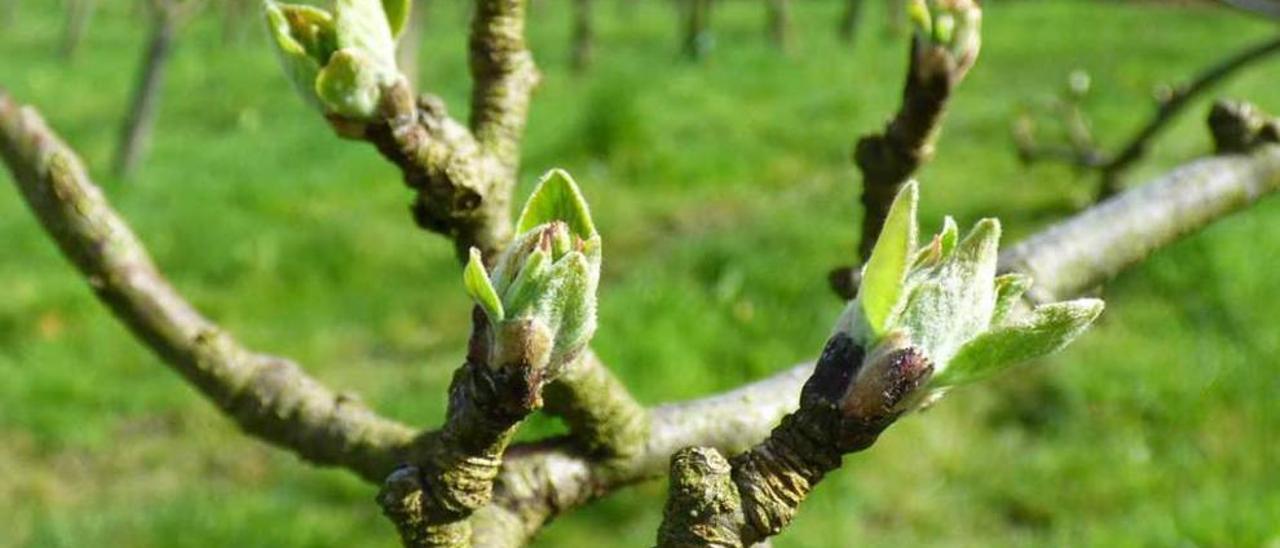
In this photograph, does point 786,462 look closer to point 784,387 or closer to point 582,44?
point 784,387

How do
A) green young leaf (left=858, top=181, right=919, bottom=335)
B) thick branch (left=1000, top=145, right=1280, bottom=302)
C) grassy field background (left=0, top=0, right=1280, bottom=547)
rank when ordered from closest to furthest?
green young leaf (left=858, top=181, right=919, bottom=335)
thick branch (left=1000, top=145, right=1280, bottom=302)
grassy field background (left=0, top=0, right=1280, bottom=547)

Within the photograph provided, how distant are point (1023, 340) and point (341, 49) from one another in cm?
43

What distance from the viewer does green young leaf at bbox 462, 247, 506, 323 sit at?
2.00ft

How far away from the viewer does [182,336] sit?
3.92ft

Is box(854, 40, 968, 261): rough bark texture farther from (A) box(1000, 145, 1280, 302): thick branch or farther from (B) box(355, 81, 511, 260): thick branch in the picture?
(B) box(355, 81, 511, 260): thick branch

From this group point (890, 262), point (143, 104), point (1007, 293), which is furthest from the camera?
point (143, 104)

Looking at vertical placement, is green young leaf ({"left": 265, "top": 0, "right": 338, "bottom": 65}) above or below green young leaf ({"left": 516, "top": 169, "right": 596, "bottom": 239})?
above

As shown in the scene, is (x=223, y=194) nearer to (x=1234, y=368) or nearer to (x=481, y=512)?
(x=1234, y=368)

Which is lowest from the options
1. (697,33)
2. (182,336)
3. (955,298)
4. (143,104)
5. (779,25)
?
(779,25)

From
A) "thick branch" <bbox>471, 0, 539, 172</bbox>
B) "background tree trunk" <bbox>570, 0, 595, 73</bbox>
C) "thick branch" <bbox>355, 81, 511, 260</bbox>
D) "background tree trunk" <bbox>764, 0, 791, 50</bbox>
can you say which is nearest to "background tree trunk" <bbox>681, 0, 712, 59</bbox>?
"background tree trunk" <bbox>764, 0, 791, 50</bbox>

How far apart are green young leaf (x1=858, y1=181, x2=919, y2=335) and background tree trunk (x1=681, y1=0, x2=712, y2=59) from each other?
32.9 feet

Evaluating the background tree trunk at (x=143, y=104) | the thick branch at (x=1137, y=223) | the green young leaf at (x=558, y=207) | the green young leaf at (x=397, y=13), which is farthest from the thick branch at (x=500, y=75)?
the background tree trunk at (x=143, y=104)

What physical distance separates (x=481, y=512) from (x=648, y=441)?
23 cm

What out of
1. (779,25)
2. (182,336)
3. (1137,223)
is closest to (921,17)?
(1137,223)
